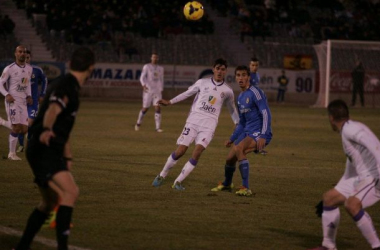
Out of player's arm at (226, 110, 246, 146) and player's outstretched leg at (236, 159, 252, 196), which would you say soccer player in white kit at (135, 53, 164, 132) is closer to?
player's arm at (226, 110, 246, 146)

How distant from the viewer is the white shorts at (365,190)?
26.3 feet

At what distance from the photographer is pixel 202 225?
993cm

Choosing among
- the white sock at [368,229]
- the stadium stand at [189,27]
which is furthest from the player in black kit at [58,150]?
the stadium stand at [189,27]

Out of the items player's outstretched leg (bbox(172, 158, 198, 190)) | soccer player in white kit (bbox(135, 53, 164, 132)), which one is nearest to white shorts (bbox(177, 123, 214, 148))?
player's outstretched leg (bbox(172, 158, 198, 190))

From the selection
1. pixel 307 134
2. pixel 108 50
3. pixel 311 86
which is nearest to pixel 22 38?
pixel 108 50

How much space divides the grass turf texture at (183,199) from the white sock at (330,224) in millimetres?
601

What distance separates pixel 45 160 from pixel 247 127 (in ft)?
19.3

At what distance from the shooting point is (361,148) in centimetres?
799

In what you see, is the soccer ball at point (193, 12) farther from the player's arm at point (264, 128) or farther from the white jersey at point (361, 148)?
the white jersey at point (361, 148)

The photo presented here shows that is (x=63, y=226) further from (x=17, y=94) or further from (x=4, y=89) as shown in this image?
(x=17, y=94)

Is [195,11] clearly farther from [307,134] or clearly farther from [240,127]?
[240,127]

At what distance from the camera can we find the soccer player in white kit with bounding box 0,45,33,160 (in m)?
16.5

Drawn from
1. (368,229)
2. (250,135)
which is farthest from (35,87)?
(368,229)

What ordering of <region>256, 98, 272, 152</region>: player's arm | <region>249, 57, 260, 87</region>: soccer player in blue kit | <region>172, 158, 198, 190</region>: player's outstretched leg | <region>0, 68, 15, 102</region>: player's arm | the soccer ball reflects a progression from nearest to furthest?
<region>256, 98, 272, 152</region>: player's arm < <region>172, 158, 198, 190</region>: player's outstretched leg < <region>0, 68, 15, 102</region>: player's arm < <region>249, 57, 260, 87</region>: soccer player in blue kit < the soccer ball
